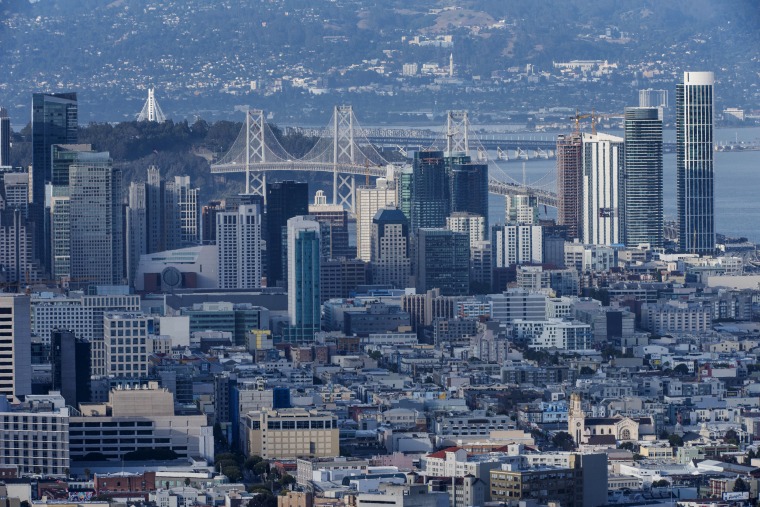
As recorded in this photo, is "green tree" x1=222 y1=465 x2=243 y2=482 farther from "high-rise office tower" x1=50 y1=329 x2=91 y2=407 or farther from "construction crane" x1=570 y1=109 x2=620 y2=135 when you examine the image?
"construction crane" x1=570 y1=109 x2=620 y2=135

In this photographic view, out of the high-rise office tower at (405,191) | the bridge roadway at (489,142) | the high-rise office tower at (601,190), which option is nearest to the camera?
the high-rise office tower at (405,191)

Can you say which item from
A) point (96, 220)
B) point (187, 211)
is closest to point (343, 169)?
point (187, 211)

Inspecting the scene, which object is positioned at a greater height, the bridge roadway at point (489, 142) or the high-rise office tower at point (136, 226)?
the bridge roadway at point (489, 142)

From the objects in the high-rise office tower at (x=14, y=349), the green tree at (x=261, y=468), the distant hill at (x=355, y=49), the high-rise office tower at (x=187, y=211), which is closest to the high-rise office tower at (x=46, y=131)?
the high-rise office tower at (x=187, y=211)

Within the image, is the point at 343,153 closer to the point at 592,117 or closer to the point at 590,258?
the point at 592,117

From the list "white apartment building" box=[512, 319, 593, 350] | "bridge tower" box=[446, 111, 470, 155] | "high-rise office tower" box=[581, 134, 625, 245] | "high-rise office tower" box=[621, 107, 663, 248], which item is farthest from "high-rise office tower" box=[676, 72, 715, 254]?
"white apartment building" box=[512, 319, 593, 350]

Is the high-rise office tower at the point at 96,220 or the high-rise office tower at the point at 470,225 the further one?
the high-rise office tower at the point at 470,225

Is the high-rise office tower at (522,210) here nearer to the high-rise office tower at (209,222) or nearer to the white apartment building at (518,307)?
the high-rise office tower at (209,222)
